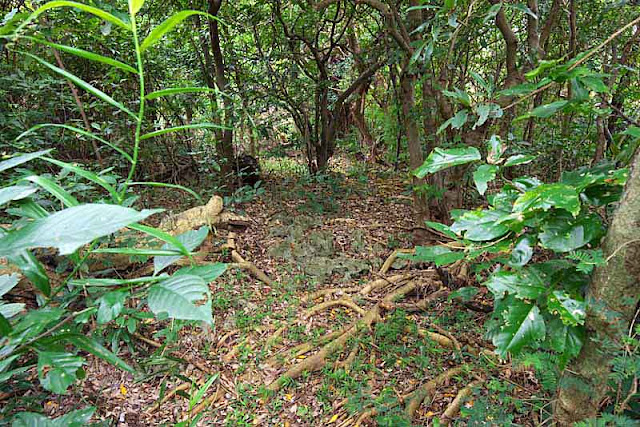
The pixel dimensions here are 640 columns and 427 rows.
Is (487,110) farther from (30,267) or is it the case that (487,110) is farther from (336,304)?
(336,304)

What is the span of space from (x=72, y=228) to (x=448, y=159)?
875 millimetres

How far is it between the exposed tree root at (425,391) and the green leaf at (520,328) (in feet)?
4.43

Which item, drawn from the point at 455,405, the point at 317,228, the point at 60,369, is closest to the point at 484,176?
the point at 60,369

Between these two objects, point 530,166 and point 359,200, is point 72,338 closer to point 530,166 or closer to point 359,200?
point 359,200

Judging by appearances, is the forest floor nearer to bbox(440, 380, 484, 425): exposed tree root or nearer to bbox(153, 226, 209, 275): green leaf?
bbox(440, 380, 484, 425): exposed tree root

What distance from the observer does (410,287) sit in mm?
3332

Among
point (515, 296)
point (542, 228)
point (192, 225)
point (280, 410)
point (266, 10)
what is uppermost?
point (266, 10)

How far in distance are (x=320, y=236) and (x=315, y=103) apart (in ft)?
6.18

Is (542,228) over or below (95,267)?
over

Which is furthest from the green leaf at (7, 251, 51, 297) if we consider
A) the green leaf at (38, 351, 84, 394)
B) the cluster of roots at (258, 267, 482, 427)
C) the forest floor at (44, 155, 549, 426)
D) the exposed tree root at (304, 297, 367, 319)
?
the exposed tree root at (304, 297, 367, 319)

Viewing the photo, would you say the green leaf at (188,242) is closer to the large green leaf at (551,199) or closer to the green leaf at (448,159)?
the green leaf at (448,159)

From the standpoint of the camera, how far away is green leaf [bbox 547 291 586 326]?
89 cm

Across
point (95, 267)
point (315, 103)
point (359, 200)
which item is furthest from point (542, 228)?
point (315, 103)

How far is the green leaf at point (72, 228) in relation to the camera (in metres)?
0.49
